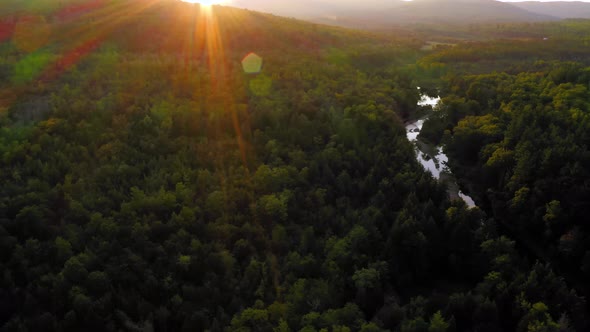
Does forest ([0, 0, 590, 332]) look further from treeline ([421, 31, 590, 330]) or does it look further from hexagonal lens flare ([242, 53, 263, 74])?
hexagonal lens flare ([242, 53, 263, 74])

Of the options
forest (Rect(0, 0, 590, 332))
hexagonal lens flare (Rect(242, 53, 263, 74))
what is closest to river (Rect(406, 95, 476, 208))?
forest (Rect(0, 0, 590, 332))

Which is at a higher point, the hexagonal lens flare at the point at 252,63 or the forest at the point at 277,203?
the hexagonal lens flare at the point at 252,63

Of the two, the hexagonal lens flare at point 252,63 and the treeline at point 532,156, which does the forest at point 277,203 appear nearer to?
the treeline at point 532,156

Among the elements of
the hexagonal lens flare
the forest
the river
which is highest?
the hexagonal lens flare

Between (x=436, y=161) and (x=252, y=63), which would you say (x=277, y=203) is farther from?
(x=252, y=63)

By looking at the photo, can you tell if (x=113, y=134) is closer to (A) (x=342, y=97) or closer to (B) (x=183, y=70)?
(B) (x=183, y=70)

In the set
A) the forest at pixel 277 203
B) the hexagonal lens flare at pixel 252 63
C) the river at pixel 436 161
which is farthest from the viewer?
the hexagonal lens flare at pixel 252 63

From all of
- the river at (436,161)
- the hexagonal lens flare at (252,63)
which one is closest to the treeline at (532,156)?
the river at (436,161)

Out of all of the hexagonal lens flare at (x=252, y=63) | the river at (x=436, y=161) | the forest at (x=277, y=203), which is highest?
the hexagonal lens flare at (x=252, y=63)
